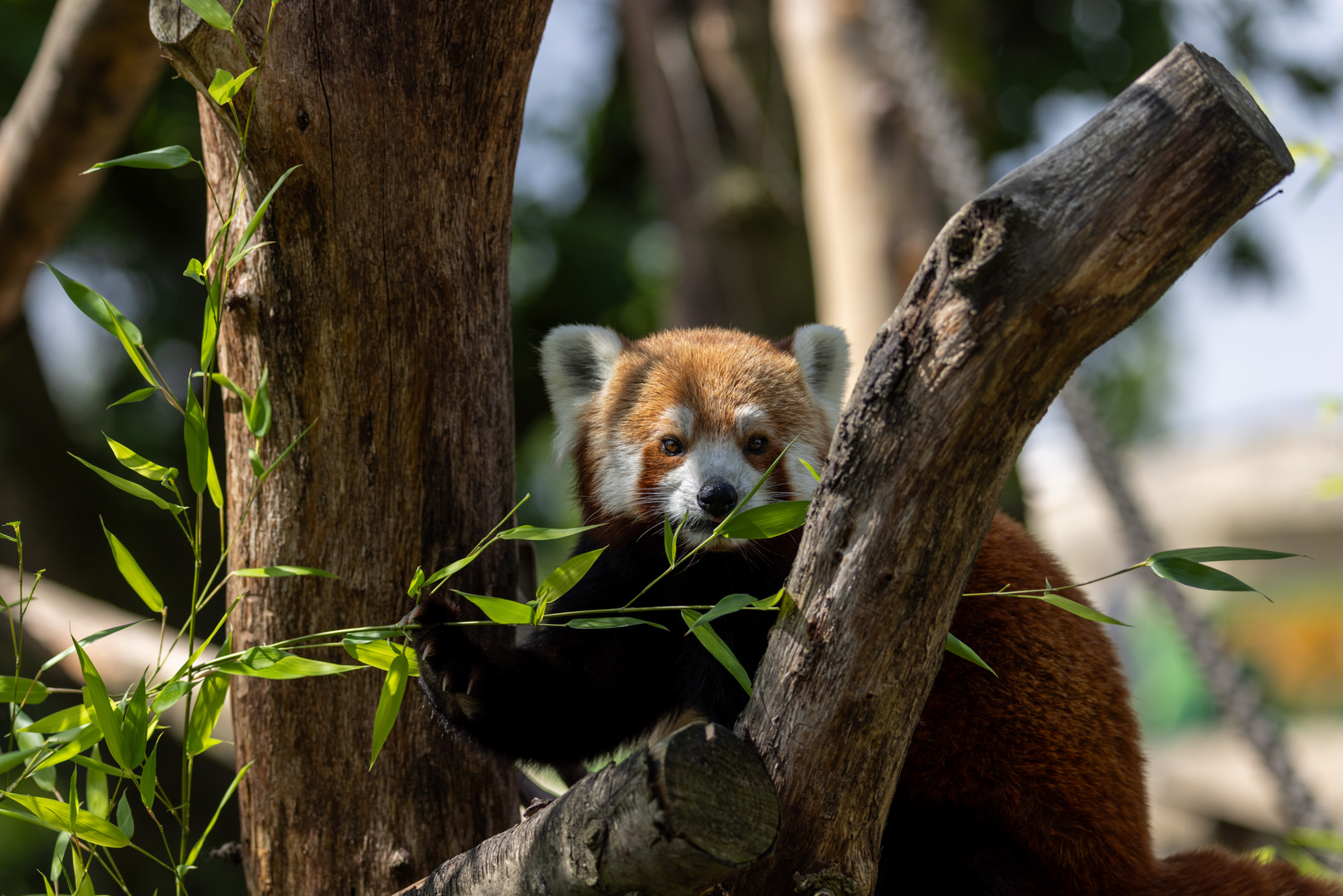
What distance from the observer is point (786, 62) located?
189 inches

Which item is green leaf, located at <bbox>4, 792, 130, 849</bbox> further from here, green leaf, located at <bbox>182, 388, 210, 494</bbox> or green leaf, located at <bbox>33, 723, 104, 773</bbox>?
green leaf, located at <bbox>182, 388, 210, 494</bbox>

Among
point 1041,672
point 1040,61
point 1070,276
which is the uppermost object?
point 1040,61

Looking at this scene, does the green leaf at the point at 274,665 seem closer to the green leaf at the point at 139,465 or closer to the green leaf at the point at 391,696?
the green leaf at the point at 391,696

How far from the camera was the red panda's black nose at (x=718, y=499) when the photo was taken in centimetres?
207

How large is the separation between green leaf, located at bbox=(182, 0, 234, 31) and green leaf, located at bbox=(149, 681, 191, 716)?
3.17ft

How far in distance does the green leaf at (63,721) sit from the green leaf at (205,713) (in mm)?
141

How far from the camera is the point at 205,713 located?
62.0 inches

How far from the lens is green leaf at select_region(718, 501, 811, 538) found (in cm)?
158

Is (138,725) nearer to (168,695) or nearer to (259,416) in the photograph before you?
(168,695)

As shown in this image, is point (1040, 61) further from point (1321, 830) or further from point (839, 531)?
point (839, 531)

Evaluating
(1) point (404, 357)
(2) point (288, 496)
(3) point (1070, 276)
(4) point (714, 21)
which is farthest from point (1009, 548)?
(4) point (714, 21)

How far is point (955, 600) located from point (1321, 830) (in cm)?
242

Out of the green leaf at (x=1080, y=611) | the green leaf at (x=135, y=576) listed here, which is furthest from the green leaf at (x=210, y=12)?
the green leaf at (x=1080, y=611)

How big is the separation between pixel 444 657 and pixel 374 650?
229 mm
